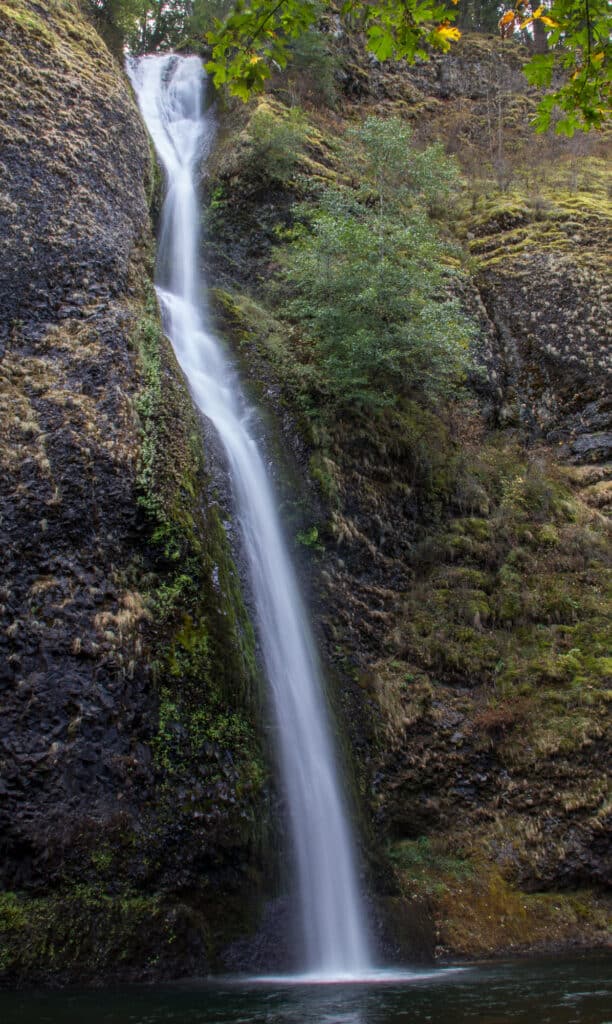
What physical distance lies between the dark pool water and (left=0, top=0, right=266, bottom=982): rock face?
0.43 m

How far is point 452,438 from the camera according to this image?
12.8 m

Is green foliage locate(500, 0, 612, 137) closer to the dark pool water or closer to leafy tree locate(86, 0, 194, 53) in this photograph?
the dark pool water

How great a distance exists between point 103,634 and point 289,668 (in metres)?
2.49

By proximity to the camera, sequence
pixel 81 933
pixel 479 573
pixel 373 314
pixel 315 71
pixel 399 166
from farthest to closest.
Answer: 1. pixel 315 71
2. pixel 399 166
3. pixel 373 314
4. pixel 479 573
5. pixel 81 933

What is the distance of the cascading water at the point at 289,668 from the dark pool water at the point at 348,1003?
0.90 metres

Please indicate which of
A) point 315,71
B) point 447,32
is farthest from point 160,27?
point 447,32

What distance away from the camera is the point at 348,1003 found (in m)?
5.20

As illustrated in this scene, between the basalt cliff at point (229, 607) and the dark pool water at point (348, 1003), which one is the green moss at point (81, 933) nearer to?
the basalt cliff at point (229, 607)

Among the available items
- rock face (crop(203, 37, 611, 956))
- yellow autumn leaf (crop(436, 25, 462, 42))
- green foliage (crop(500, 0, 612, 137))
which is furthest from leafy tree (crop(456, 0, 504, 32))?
Result: yellow autumn leaf (crop(436, 25, 462, 42))

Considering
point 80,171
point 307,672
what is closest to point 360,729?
point 307,672

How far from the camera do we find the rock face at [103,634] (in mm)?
5660

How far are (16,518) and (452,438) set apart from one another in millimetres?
8272

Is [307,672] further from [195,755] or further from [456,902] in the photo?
[456,902]

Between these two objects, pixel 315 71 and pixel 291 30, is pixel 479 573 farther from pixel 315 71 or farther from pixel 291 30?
pixel 315 71
